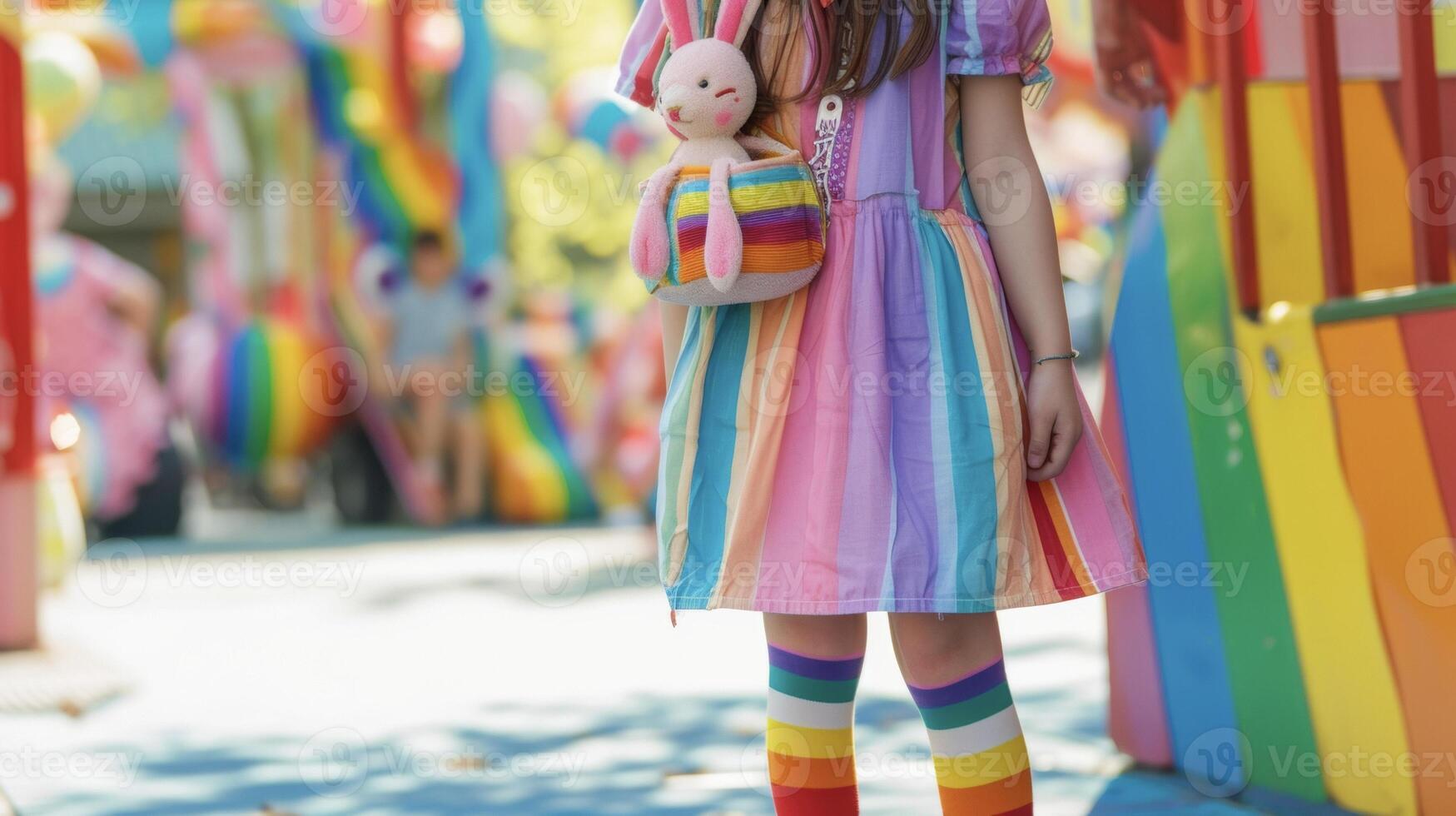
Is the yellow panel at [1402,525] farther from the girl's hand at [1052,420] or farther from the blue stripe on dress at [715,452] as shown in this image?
the blue stripe on dress at [715,452]

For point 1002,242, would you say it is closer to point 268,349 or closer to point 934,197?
point 934,197

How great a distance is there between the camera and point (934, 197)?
1.66 metres

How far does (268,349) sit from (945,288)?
21.9 feet

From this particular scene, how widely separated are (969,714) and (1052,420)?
320mm

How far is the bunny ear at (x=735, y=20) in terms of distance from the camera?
1.67 meters

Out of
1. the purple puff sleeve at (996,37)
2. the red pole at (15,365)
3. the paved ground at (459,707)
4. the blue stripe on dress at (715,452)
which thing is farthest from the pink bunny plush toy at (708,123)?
the red pole at (15,365)

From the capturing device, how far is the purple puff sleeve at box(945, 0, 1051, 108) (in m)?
1.63

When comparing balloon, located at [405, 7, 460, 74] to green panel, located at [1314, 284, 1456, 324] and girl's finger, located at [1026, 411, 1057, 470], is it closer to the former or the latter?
green panel, located at [1314, 284, 1456, 324]

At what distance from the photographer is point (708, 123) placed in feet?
5.43

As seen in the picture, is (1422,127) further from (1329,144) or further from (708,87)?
(708,87)

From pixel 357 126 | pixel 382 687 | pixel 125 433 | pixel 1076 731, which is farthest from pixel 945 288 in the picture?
pixel 357 126

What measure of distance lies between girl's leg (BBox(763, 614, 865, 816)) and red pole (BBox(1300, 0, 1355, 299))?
102cm

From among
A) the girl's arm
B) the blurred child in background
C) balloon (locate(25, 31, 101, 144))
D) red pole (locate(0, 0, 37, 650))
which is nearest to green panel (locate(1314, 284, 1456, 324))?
the girl's arm

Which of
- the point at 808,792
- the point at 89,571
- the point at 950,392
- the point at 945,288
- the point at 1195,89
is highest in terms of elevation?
the point at 1195,89
